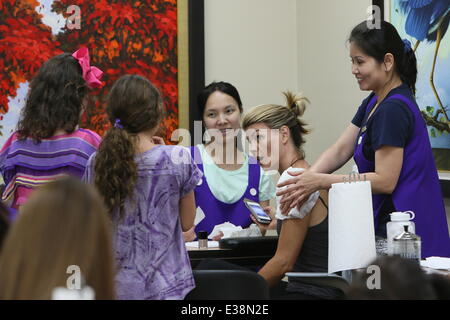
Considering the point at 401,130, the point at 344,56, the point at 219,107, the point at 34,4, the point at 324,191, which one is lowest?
the point at 324,191

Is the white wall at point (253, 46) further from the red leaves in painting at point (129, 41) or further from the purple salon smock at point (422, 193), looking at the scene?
the purple salon smock at point (422, 193)

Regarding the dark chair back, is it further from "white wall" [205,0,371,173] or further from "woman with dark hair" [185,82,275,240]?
"white wall" [205,0,371,173]

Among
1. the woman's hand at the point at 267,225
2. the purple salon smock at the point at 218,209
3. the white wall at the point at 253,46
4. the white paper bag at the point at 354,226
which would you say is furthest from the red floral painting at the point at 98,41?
the white paper bag at the point at 354,226

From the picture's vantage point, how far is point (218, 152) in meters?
3.53

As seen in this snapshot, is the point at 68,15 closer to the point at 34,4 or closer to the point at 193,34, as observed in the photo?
the point at 34,4

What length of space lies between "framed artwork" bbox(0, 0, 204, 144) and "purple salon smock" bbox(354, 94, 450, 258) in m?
1.90

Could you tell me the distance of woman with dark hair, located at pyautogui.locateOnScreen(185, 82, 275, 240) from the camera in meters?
3.35

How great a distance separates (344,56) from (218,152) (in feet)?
3.31

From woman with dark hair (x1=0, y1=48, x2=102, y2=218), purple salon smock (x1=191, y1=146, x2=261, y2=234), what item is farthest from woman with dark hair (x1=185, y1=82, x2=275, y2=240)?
woman with dark hair (x1=0, y1=48, x2=102, y2=218)

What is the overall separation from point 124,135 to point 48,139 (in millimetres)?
350

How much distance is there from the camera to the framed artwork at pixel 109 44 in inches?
145

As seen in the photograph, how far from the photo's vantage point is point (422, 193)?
7.55 ft
